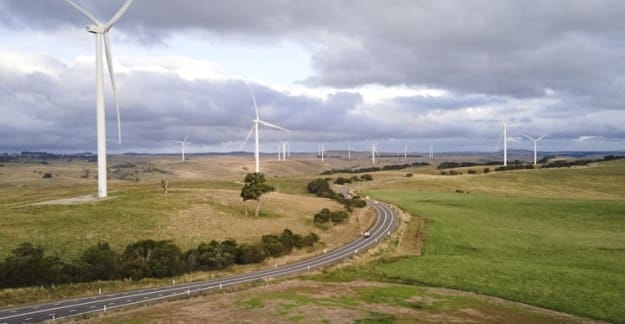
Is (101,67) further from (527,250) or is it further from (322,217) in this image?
(527,250)

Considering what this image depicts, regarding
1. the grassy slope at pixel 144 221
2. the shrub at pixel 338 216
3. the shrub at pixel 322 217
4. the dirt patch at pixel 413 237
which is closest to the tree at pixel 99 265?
the grassy slope at pixel 144 221

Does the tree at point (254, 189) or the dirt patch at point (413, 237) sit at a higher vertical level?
the tree at point (254, 189)

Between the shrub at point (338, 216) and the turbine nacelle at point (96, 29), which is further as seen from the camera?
the shrub at point (338, 216)

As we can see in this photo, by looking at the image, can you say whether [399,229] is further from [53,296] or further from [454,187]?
[454,187]

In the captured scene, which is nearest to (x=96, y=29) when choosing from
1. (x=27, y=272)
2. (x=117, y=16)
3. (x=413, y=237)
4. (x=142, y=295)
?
Result: (x=117, y=16)

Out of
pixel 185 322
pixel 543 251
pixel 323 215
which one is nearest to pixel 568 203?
pixel 543 251

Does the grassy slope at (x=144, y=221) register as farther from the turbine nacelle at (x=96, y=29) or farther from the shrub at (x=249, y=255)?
the turbine nacelle at (x=96, y=29)

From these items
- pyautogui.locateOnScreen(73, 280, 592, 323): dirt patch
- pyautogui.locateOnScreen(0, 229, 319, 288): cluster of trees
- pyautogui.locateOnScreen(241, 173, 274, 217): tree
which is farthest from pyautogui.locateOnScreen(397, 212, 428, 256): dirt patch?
pyautogui.locateOnScreen(241, 173, 274, 217): tree
